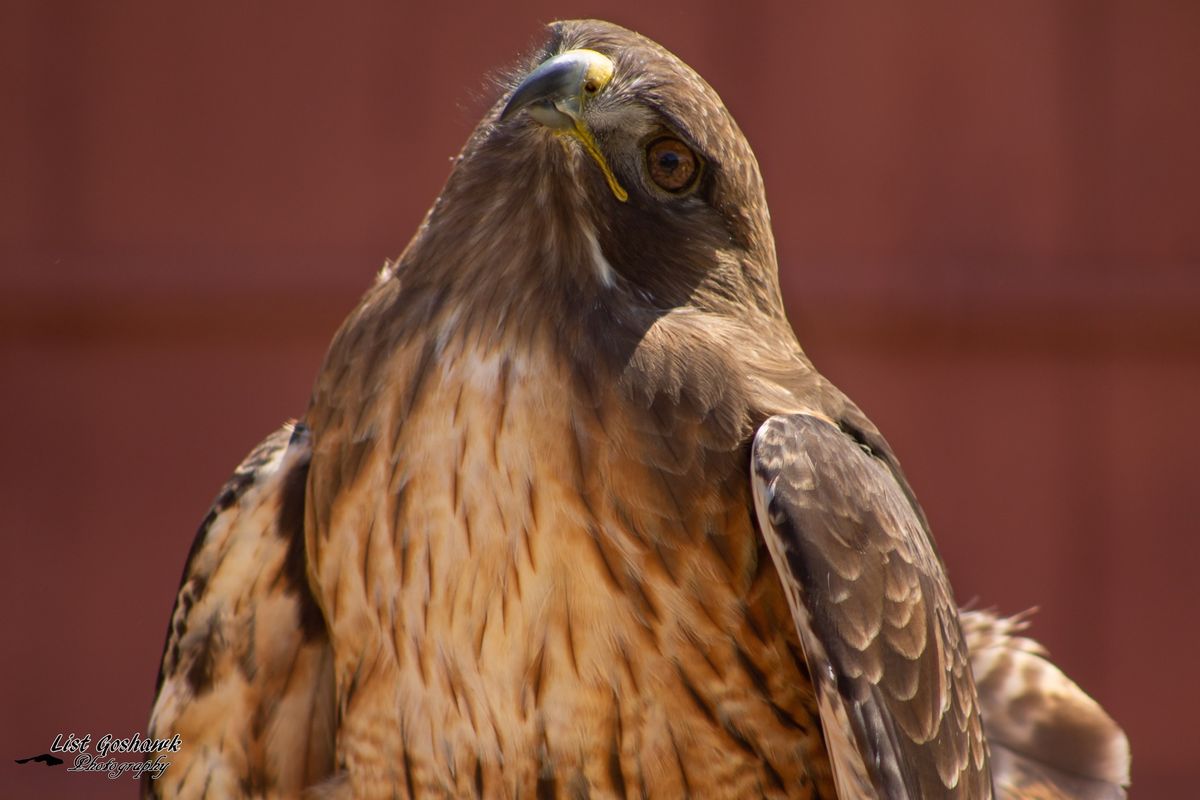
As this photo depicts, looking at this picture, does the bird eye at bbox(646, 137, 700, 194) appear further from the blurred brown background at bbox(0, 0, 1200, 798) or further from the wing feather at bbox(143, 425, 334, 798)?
the blurred brown background at bbox(0, 0, 1200, 798)

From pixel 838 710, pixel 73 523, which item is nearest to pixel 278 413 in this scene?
pixel 73 523

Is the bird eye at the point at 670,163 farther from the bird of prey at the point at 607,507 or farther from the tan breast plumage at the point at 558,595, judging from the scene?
the tan breast plumage at the point at 558,595

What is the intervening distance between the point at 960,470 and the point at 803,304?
0.81 m

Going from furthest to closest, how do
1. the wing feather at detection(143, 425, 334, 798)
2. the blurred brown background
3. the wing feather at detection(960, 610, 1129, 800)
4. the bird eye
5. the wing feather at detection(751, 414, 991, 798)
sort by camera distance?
the blurred brown background < the wing feather at detection(960, 610, 1129, 800) < the wing feather at detection(143, 425, 334, 798) < the bird eye < the wing feather at detection(751, 414, 991, 798)

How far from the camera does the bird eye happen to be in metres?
2.07

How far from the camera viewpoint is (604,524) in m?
2.01

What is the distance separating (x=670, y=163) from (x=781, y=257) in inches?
107

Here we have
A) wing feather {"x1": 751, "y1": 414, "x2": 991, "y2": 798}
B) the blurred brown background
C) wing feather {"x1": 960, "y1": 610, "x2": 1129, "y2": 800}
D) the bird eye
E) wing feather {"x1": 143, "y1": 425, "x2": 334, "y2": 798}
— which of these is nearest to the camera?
wing feather {"x1": 751, "y1": 414, "x2": 991, "y2": 798}

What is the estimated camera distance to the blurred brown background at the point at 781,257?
472cm

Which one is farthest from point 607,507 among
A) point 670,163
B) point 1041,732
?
point 1041,732

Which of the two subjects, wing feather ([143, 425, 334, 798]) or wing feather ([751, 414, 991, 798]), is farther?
wing feather ([143, 425, 334, 798])

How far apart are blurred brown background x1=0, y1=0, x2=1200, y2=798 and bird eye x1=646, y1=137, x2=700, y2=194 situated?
2.63 meters

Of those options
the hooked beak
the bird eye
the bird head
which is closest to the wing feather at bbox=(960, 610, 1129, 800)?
the bird head

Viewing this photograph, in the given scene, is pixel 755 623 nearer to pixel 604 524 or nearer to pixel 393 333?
pixel 604 524
